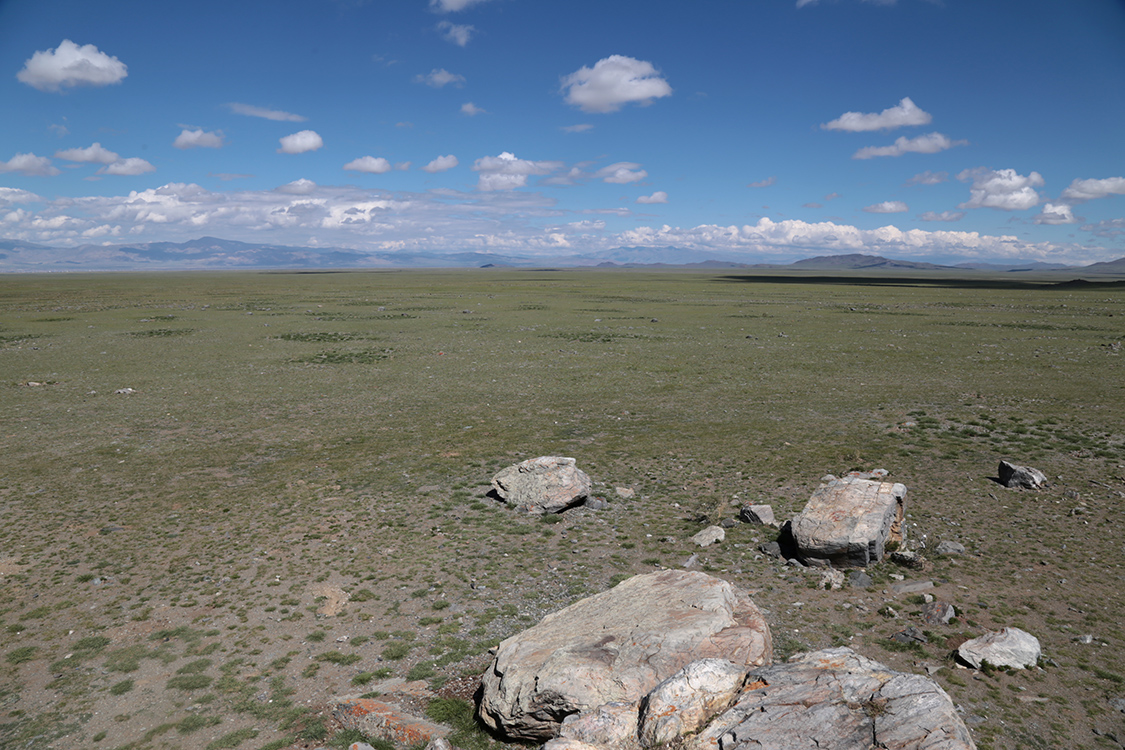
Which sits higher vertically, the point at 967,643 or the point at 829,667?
the point at 829,667

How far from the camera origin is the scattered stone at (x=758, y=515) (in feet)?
53.7

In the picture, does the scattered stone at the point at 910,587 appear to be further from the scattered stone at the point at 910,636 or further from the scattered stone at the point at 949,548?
the scattered stone at the point at 949,548

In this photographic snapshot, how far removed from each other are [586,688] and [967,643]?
7.53 metres

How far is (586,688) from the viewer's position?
838 cm

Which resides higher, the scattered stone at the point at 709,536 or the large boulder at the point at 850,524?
the large boulder at the point at 850,524

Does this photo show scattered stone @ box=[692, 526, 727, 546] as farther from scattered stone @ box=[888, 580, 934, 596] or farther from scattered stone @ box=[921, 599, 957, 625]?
scattered stone @ box=[921, 599, 957, 625]

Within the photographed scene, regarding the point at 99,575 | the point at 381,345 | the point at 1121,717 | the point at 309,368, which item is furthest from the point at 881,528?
the point at 381,345

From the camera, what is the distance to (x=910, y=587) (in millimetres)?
12961

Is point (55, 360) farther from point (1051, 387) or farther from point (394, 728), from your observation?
point (1051, 387)

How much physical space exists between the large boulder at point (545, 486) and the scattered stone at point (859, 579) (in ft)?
25.3

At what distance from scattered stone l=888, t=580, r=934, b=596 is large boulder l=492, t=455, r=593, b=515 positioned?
8616 mm

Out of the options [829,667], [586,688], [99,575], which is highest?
[829,667]

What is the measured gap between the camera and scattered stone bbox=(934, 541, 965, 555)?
14.5 metres

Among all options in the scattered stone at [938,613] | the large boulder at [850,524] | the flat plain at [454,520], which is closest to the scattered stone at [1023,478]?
the flat plain at [454,520]
